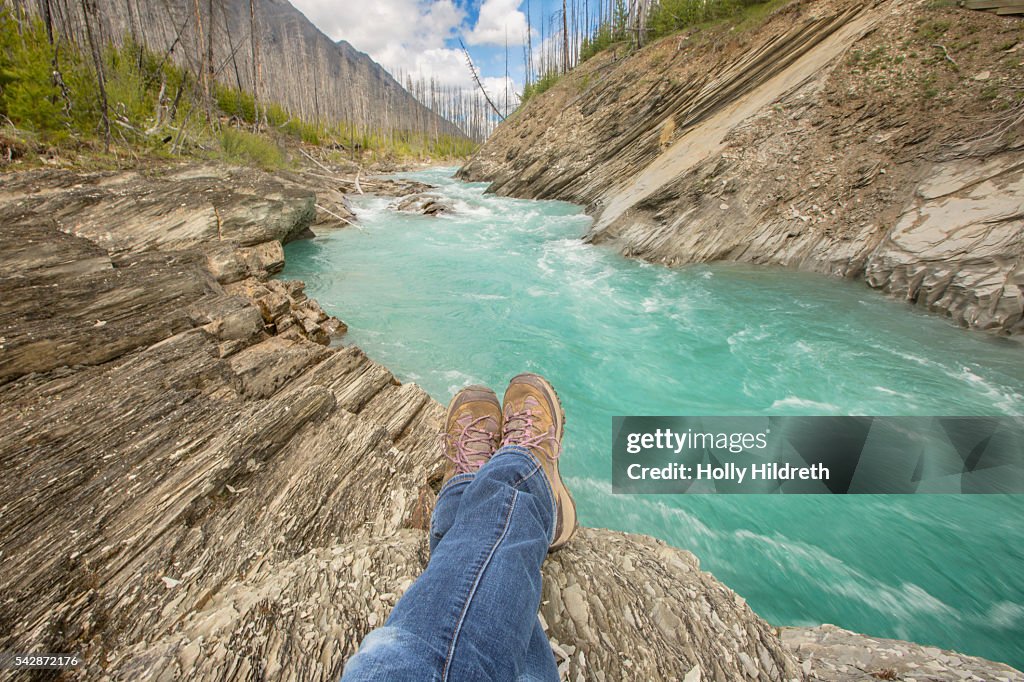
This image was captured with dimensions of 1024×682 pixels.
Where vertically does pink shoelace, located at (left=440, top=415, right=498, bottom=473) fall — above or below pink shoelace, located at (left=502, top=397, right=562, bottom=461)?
below

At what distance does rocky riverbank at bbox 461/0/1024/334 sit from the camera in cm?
579

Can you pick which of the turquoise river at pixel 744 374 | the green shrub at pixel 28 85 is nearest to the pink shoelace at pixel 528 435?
the turquoise river at pixel 744 374

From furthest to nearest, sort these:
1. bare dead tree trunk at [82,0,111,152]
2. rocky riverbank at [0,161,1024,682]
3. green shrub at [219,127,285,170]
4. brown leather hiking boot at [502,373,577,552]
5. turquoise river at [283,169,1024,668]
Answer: green shrub at [219,127,285,170] < bare dead tree trunk at [82,0,111,152] < turquoise river at [283,169,1024,668] < brown leather hiking boot at [502,373,577,552] < rocky riverbank at [0,161,1024,682]

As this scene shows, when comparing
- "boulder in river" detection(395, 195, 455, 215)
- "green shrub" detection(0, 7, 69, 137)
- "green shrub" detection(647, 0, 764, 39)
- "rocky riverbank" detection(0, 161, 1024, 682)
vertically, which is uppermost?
"green shrub" detection(647, 0, 764, 39)

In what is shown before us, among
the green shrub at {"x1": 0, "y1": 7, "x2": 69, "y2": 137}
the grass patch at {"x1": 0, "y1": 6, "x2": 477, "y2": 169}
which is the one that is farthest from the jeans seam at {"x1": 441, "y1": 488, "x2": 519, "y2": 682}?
the green shrub at {"x1": 0, "y1": 7, "x2": 69, "y2": 137}

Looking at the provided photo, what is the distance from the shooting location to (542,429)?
2.53 meters

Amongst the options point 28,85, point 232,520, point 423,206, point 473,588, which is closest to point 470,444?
point 473,588

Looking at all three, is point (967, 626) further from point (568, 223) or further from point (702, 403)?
point (568, 223)

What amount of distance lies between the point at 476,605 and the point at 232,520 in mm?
1677

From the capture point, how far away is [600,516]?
3.39 meters

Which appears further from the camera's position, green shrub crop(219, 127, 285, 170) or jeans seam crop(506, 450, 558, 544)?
green shrub crop(219, 127, 285, 170)

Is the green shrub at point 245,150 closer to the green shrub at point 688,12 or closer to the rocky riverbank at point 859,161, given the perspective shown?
the rocky riverbank at point 859,161

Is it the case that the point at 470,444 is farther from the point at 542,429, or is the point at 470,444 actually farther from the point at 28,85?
the point at 28,85

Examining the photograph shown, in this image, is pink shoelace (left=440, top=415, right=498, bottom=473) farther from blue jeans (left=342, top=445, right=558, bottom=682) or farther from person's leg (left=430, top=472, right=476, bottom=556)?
blue jeans (left=342, top=445, right=558, bottom=682)
